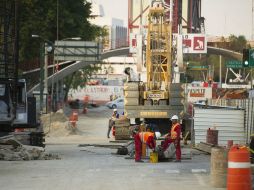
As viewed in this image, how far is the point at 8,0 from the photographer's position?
41.2 metres

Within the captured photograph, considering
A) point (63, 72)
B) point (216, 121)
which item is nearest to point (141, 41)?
point (216, 121)

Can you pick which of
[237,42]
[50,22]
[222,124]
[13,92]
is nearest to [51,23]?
[50,22]

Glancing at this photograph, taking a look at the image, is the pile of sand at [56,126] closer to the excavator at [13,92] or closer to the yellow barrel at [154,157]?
the excavator at [13,92]

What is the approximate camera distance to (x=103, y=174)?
25438 mm

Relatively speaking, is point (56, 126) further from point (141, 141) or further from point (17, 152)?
point (141, 141)

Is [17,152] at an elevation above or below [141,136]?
below

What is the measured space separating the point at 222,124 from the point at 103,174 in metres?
17.1

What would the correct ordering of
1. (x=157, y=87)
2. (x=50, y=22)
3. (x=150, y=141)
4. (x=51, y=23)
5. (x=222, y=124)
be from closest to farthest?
(x=150, y=141) < (x=222, y=124) < (x=157, y=87) < (x=50, y=22) < (x=51, y=23)

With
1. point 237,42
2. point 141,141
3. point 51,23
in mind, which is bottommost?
point 141,141

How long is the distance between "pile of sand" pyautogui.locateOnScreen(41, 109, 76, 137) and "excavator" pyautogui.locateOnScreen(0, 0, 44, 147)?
17.7 m

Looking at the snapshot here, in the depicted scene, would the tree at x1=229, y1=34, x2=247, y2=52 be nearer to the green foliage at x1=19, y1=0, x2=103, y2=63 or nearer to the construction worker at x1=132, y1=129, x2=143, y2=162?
the green foliage at x1=19, y1=0, x2=103, y2=63

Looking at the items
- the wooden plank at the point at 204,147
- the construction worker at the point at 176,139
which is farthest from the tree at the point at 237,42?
the construction worker at the point at 176,139

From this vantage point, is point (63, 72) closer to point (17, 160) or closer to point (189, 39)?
point (189, 39)

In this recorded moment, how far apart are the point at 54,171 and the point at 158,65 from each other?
88.8 ft
